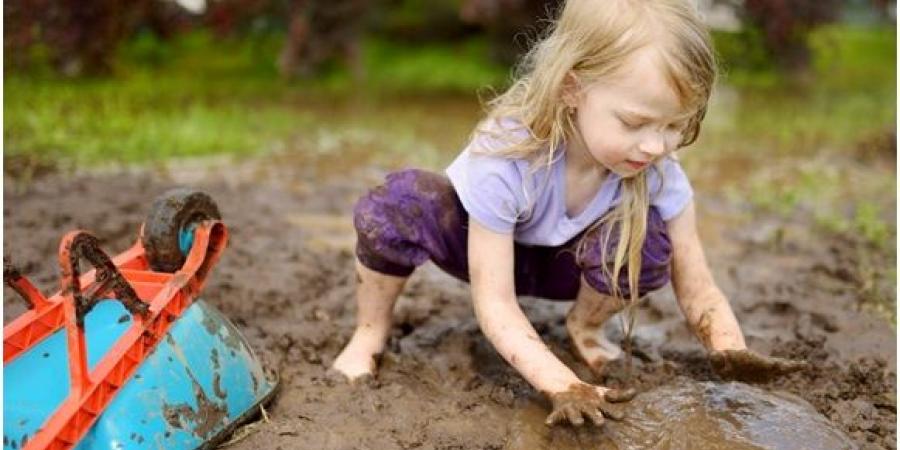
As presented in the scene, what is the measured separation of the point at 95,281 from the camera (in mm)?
1860

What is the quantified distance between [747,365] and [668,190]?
0.44 metres

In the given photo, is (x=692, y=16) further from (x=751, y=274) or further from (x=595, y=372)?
(x=751, y=274)

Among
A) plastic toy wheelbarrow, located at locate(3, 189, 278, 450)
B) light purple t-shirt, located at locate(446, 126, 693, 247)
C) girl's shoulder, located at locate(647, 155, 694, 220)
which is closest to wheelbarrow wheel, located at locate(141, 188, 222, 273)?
plastic toy wheelbarrow, located at locate(3, 189, 278, 450)

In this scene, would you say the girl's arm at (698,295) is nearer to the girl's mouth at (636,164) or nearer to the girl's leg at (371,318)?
the girl's mouth at (636,164)

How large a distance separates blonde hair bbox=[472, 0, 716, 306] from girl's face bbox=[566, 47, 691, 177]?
21mm

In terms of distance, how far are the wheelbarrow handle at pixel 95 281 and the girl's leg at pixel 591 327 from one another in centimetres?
105

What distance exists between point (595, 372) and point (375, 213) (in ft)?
2.12

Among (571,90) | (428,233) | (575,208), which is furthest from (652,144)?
(428,233)

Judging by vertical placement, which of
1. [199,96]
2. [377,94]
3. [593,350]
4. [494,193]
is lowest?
[377,94]

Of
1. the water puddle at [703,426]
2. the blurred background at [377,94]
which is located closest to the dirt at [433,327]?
the water puddle at [703,426]

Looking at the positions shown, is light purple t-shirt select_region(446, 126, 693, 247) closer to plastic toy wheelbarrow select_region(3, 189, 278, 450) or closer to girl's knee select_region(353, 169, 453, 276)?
girl's knee select_region(353, 169, 453, 276)

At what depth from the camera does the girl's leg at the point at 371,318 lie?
2.44m

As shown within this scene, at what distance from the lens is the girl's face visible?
2008 mm

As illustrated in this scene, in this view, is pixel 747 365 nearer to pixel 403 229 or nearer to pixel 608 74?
pixel 608 74
